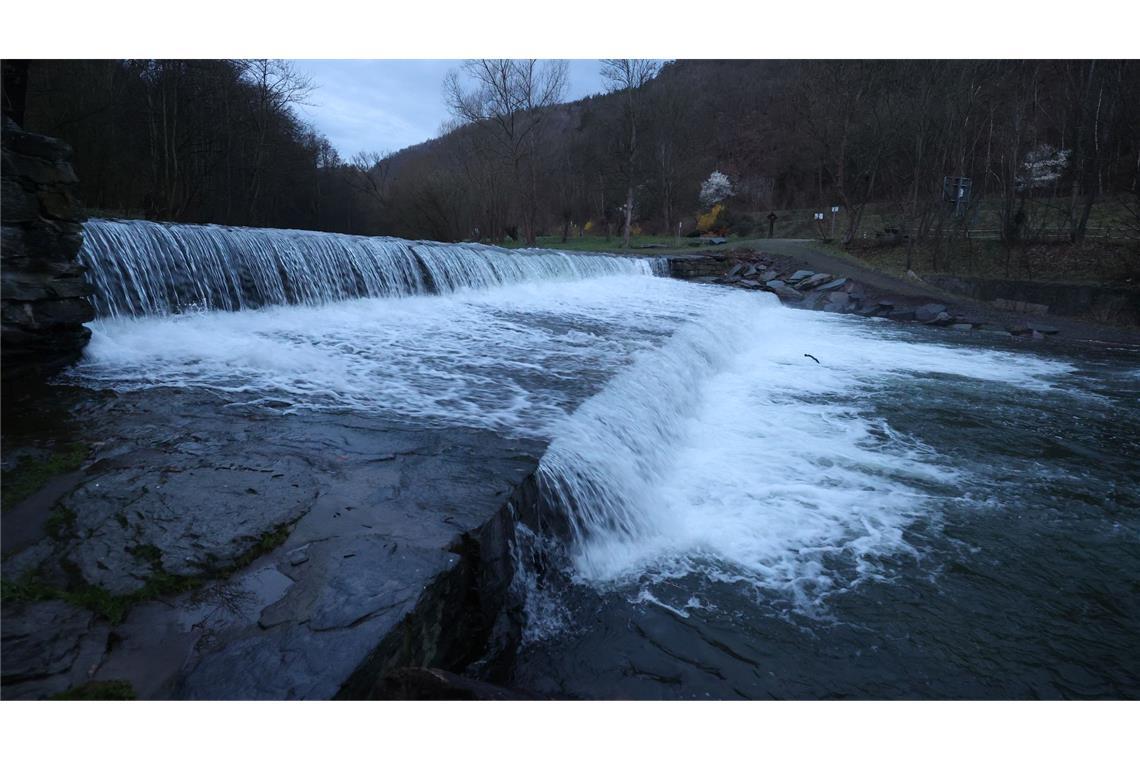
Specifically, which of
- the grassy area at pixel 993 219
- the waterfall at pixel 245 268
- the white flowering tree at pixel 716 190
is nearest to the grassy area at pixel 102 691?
the waterfall at pixel 245 268

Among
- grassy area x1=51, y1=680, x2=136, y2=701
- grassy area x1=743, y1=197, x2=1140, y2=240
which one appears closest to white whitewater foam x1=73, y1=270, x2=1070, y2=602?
grassy area x1=51, y1=680, x2=136, y2=701

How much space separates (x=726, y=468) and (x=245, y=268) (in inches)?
297

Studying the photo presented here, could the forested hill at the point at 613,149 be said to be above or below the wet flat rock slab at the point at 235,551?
above

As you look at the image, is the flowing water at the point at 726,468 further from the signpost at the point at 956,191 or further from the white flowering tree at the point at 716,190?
the white flowering tree at the point at 716,190

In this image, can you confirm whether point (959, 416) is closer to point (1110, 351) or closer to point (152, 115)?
point (1110, 351)

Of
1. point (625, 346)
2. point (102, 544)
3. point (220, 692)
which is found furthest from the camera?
point (625, 346)

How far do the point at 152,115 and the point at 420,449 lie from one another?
21.7 metres

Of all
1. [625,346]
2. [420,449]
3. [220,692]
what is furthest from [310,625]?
[625,346]

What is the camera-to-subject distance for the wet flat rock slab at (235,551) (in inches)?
71.8

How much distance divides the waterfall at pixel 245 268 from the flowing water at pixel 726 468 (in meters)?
0.04

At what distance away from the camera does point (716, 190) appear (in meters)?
48.7

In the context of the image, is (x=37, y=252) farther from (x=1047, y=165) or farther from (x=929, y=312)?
(x=1047, y=165)

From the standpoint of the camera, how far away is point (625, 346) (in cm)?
764

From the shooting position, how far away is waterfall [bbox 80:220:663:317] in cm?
699
